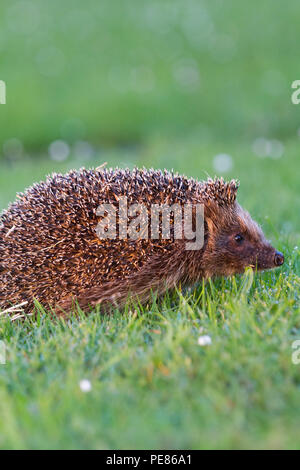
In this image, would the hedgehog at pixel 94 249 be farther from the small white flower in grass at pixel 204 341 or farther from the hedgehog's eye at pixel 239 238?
the small white flower in grass at pixel 204 341

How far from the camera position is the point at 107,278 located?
5250 millimetres

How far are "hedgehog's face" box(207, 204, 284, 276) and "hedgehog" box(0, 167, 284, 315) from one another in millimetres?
14

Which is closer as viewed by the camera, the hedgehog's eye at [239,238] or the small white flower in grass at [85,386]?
the small white flower in grass at [85,386]

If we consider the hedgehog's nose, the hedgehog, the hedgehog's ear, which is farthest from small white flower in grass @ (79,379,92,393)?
the hedgehog's ear

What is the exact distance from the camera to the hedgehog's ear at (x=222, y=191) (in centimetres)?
571

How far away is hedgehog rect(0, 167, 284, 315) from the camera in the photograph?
5.20 m

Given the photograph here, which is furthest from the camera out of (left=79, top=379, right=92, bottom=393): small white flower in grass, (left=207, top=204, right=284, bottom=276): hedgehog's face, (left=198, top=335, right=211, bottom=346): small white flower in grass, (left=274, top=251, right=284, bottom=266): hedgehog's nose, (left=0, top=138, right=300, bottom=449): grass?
(left=207, top=204, right=284, bottom=276): hedgehog's face

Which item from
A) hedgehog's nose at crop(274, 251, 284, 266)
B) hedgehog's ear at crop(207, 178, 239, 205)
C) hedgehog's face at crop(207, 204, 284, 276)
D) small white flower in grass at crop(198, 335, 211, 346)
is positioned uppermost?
hedgehog's ear at crop(207, 178, 239, 205)

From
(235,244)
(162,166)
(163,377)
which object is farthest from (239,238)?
(162,166)

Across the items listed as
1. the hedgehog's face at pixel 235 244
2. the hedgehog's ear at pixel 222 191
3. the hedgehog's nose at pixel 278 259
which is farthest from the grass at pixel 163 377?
the hedgehog's ear at pixel 222 191

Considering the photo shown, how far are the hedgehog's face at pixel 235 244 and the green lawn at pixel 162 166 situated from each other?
16 centimetres

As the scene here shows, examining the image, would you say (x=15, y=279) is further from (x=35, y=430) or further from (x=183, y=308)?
(x=35, y=430)

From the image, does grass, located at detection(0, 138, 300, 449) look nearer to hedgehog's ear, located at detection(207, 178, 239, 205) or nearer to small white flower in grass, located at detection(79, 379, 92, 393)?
small white flower in grass, located at detection(79, 379, 92, 393)

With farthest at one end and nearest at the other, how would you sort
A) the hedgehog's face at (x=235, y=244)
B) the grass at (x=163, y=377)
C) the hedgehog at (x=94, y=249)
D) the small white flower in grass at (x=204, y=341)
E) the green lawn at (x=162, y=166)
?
the hedgehog's face at (x=235, y=244) → the hedgehog at (x=94, y=249) → the small white flower in grass at (x=204, y=341) → the green lawn at (x=162, y=166) → the grass at (x=163, y=377)
